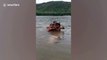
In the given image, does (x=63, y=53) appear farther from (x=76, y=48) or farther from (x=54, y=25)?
(x=54, y=25)

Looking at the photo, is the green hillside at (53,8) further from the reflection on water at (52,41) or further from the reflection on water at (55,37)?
the reflection on water at (55,37)

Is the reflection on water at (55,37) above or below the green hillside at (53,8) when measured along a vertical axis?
below

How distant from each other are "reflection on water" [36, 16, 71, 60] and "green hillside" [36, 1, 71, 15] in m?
0.04

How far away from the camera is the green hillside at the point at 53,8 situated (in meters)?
1.27

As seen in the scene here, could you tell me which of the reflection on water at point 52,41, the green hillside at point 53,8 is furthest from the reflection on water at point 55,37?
the green hillside at point 53,8

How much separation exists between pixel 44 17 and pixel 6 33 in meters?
0.31

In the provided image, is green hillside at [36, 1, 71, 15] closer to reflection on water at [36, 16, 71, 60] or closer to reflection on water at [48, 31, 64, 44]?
reflection on water at [36, 16, 71, 60]

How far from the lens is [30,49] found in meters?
1.27

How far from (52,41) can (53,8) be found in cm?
25

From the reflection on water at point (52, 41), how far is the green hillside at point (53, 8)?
38 millimetres

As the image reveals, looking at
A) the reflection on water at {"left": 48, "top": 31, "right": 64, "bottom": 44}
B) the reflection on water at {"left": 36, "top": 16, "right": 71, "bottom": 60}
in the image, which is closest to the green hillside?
the reflection on water at {"left": 36, "top": 16, "right": 71, "bottom": 60}

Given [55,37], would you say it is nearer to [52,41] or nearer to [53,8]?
[52,41]

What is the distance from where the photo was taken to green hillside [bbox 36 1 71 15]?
4.16 ft

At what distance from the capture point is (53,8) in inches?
50.6
